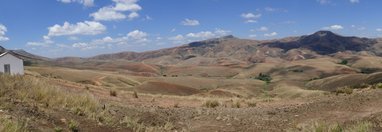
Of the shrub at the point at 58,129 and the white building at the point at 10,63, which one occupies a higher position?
the white building at the point at 10,63

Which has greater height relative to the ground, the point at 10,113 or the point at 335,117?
the point at 10,113

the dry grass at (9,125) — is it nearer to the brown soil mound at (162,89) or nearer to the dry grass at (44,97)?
the dry grass at (44,97)

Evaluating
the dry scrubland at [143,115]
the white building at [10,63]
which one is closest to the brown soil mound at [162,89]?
the white building at [10,63]

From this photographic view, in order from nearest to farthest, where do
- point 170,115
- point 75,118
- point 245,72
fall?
point 75,118 → point 170,115 → point 245,72

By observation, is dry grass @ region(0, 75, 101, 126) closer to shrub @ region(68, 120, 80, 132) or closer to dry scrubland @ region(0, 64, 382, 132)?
dry scrubland @ region(0, 64, 382, 132)

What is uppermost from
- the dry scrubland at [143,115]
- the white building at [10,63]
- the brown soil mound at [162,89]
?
the white building at [10,63]

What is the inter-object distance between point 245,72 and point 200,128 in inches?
6707

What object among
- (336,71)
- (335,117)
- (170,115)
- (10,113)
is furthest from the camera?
(336,71)

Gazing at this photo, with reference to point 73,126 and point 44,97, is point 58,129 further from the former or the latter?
point 44,97

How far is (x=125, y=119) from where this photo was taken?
48.5 ft

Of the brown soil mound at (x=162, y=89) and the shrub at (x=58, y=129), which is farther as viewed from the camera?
the brown soil mound at (x=162, y=89)

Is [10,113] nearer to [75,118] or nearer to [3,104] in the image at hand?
[3,104]

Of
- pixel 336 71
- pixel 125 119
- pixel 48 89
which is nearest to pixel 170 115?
pixel 125 119

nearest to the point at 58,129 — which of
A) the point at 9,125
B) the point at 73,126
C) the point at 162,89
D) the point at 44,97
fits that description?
the point at 73,126
